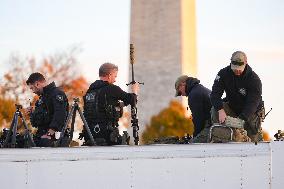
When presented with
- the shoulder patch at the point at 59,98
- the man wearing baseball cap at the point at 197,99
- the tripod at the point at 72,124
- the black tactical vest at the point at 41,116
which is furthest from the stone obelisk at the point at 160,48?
the tripod at the point at 72,124

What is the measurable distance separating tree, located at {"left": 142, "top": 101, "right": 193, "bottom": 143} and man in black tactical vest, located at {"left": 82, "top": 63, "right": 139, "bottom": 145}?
52791 mm

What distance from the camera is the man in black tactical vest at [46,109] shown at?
28.8 ft

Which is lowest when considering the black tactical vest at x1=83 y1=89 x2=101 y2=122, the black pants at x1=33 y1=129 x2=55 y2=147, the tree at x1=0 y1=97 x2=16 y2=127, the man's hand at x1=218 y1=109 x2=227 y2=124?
the black pants at x1=33 y1=129 x2=55 y2=147

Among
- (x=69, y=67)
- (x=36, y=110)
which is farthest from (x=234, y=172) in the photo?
(x=69, y=67)

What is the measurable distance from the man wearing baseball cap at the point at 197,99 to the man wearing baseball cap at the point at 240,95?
18.5 inches

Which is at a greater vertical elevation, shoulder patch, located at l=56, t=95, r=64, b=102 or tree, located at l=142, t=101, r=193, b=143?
tree, located at l=142, t=101, r=193, b=143

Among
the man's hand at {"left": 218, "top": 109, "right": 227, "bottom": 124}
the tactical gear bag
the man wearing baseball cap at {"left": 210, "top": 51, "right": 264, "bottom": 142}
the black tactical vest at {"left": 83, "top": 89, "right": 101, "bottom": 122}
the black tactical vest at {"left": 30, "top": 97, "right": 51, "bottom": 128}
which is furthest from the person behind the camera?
the black tactical vest at {"left": 30, "top": 97, "right": 51, "bottom": 128}

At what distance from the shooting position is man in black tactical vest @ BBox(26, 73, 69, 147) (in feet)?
28.8

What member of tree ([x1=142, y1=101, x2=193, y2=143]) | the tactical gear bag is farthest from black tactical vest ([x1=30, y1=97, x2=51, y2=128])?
tree ([x1=142, y1=101, x2=193, y2=143])

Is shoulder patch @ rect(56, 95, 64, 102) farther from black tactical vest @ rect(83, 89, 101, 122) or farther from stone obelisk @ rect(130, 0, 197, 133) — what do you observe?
stone obelisk @ rect(130, 0, 197, 133)

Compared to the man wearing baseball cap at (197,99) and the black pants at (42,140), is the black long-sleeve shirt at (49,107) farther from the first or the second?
the man wearing baseball cap at (197,99)

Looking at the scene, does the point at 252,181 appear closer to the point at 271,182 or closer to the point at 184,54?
the point at 271,182

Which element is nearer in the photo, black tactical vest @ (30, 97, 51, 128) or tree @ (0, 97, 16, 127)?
black tactical vest @ (30, 97, 51, 128)

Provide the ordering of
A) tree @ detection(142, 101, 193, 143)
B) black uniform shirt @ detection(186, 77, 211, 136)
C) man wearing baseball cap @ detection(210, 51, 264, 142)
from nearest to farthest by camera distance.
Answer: man wearing baseball cap @ detection(210, 51, 264, 142) → black uniform shirt @ detection(186, 77, 211, 136) → tree @ detection(142, 101, 193, 143)
